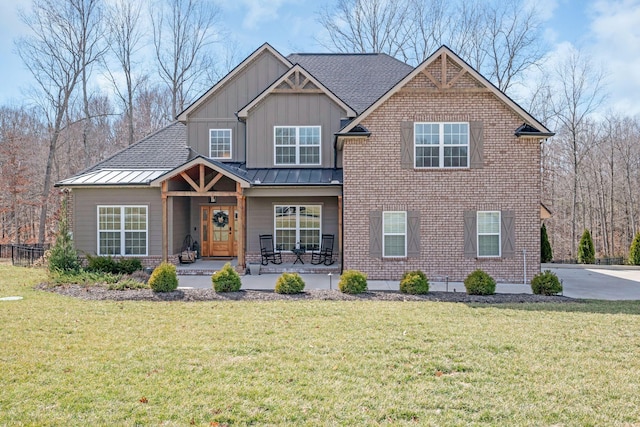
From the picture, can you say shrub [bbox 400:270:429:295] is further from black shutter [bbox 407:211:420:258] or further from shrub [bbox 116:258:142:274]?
shrub [bbox 116:258:142:274]

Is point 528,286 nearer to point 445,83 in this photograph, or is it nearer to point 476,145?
point 476,145

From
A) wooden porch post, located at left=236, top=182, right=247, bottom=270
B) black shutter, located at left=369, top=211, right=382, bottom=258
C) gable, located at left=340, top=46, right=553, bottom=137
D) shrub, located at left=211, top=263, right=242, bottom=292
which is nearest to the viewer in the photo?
shrub, located at left=211, top=263, right=242, bottom=292

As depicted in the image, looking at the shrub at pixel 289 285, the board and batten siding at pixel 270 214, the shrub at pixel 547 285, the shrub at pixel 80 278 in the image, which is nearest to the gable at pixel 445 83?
the board and batten siding at pixel 270 214

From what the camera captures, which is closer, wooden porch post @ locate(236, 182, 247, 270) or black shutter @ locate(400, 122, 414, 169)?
black shutter @ locate(400, 122, 414, 169)

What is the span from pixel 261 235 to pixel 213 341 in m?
9.21

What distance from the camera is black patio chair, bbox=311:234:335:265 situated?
1505 centimetres

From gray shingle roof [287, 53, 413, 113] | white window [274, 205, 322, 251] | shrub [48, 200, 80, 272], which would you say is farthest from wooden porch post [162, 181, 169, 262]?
gray shingle roof [287, 53, 413, 113]

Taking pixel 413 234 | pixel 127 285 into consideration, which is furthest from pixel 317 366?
pixel 413 234

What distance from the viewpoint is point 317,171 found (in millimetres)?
15273

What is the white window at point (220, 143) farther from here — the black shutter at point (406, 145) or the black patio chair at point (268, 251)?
the black shutter at point (406, 145)

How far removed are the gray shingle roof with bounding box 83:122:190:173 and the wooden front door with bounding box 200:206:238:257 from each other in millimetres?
2356

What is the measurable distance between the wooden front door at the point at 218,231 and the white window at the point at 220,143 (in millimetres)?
2088

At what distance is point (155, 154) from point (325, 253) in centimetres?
816

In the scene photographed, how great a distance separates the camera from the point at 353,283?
407 inches
